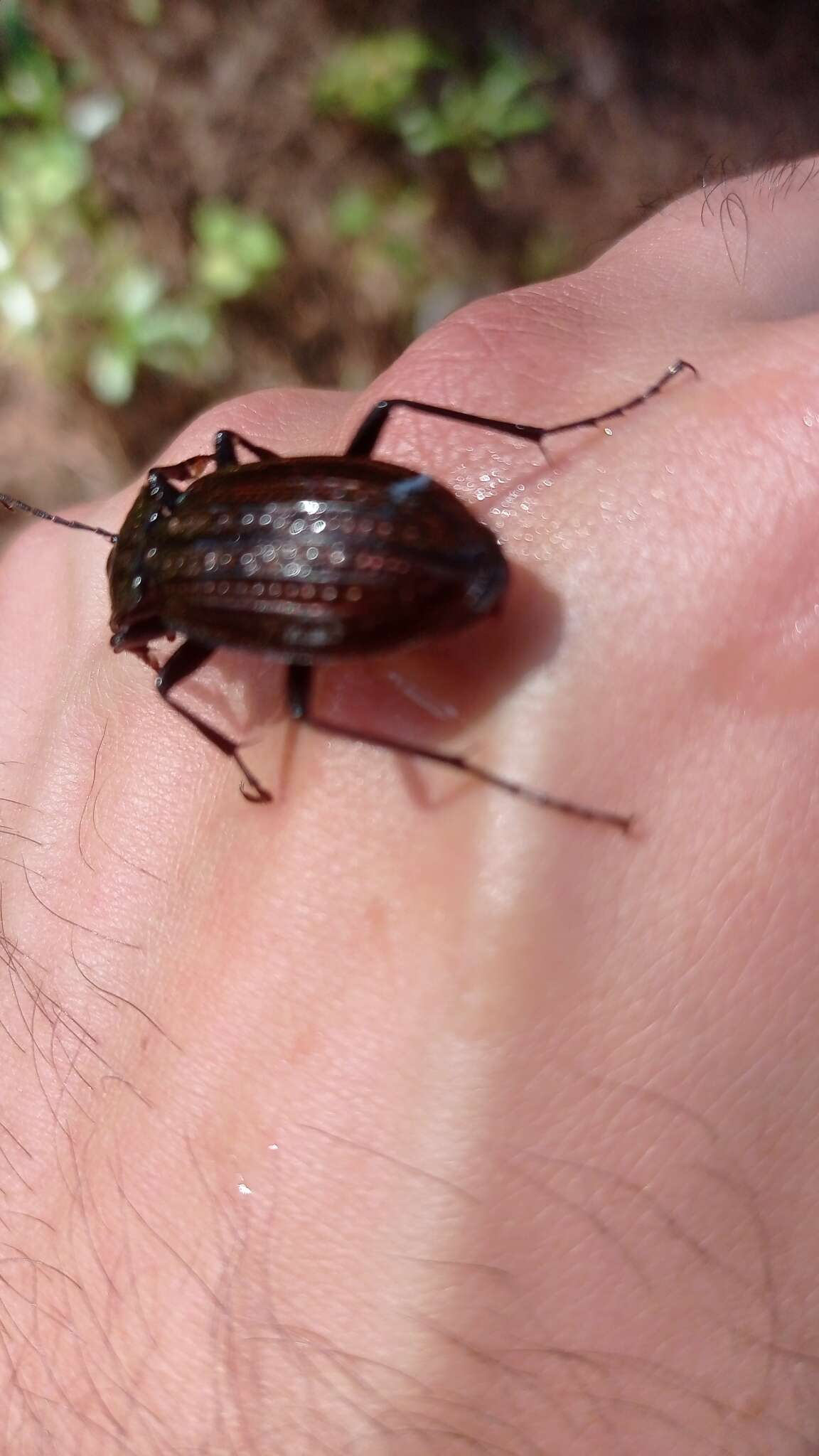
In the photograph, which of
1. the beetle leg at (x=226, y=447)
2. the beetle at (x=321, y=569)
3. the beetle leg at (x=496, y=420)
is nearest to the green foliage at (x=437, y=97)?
the beetle leg at (x=226, y=447)

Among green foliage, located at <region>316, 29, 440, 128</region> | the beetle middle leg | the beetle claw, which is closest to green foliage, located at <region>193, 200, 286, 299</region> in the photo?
green foliage, located at <region>316, 29, 440, 128</region>

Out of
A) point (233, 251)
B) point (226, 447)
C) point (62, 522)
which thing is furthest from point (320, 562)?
point (233, 251)

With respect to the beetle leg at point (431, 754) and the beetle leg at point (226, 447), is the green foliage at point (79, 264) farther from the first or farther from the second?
the beetle leg at point (431, 754)

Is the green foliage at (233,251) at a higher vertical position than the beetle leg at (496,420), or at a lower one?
lower

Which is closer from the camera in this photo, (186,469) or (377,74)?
(186,469)

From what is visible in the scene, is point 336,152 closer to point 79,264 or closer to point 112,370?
point 79,264

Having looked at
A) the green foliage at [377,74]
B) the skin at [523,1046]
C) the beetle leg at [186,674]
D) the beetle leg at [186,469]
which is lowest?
the skin at [523,1046]

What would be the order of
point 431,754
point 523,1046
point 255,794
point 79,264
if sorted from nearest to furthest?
point 523,1046, point 431,754, point 255,794, point 79,264
